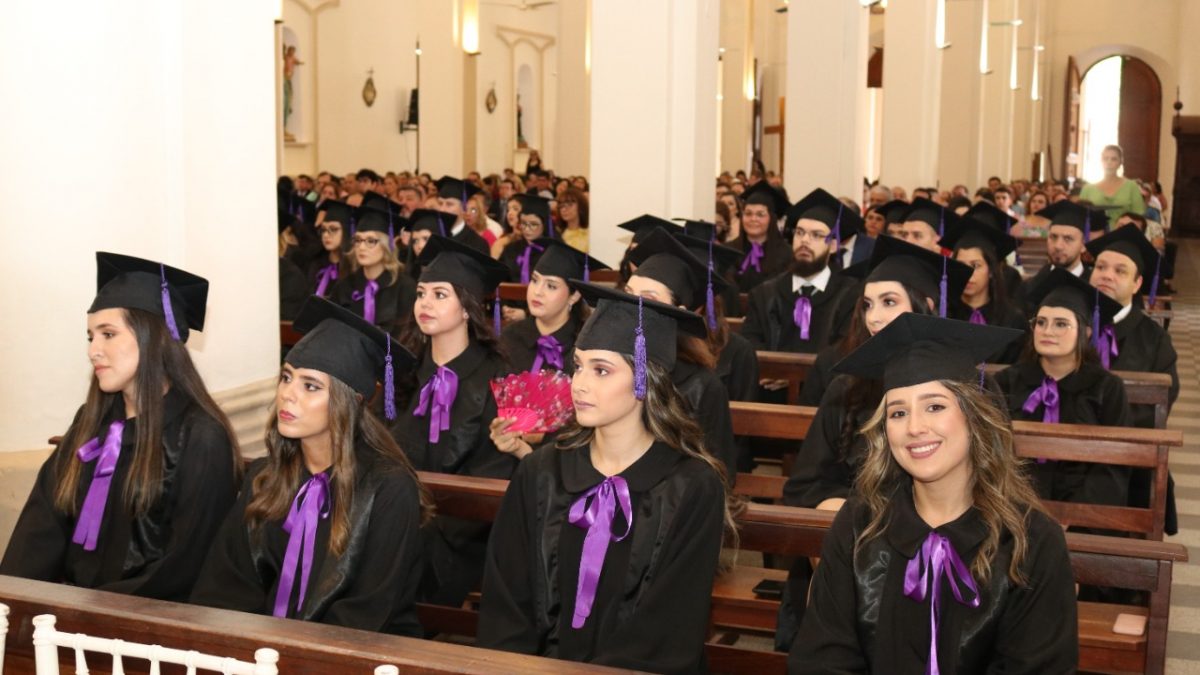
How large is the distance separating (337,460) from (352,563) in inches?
12.0

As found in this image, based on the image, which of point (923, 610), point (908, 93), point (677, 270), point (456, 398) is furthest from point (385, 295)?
point (908, 93)

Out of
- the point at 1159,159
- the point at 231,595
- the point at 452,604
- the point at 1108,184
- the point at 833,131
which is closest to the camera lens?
the point at 231,595

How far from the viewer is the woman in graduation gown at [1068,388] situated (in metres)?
6.07

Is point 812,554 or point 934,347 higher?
point 934,347

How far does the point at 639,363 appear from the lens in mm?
4148

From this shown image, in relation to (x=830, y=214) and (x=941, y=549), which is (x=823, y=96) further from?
(x=941, y=549)

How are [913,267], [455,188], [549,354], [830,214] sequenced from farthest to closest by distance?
[455,188]
[830,214]
[549,354]
[913,267]

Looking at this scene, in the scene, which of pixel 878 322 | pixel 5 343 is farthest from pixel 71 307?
pixel 878 322

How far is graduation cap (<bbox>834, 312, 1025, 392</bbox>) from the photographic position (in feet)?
11.9

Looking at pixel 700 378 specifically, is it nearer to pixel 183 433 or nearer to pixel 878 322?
pixel 878 322

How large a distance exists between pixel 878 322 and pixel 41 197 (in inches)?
127

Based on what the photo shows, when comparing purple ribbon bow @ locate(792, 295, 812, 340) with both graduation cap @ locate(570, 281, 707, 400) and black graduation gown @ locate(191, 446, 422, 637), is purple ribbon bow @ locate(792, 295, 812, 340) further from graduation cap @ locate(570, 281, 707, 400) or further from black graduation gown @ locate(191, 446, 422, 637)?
black graduation gown @ locate(191, 446, 422, 637)

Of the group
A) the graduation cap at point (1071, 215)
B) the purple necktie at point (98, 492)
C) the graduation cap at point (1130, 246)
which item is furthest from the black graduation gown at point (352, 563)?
the graduation cap at point (1071, 215)

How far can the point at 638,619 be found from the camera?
3.88 m
